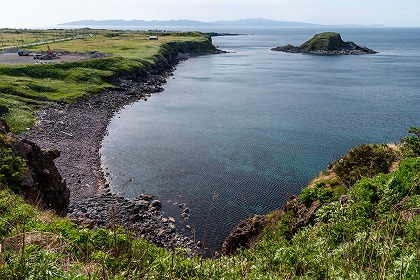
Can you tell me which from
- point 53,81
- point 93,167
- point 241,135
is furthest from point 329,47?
point 93,167

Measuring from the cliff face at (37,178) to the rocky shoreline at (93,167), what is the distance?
2157 mm

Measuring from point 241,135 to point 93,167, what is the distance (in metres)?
23.8

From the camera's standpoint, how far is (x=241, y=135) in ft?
178

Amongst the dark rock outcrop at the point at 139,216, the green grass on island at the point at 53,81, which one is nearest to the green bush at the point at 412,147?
the dark rock outcrop at the point at 139,216

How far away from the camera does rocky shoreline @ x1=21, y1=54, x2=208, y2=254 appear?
28.2 m

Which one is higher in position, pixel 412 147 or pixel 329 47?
pixel 329 47

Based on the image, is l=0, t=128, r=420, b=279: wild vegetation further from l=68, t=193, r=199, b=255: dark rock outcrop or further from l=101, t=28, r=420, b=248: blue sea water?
l=68, t=193, r=199, b=255: dark rock outcrop

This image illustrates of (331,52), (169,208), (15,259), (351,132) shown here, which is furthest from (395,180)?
(331,52)

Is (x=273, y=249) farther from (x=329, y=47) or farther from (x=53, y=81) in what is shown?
Result: (x=329, y=47)

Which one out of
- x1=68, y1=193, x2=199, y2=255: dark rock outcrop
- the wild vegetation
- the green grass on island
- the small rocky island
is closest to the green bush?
the wild vegetation

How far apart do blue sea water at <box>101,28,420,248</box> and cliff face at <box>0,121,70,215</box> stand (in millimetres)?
10482

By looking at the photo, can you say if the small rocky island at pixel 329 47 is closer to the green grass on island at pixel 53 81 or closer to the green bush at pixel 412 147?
the green grass on island at pixel 53 81

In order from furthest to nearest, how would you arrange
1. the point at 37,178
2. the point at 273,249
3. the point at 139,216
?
the point at 139,216 < the point at 37,178 < the point at 273,249

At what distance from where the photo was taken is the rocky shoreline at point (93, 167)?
92.6 ft
